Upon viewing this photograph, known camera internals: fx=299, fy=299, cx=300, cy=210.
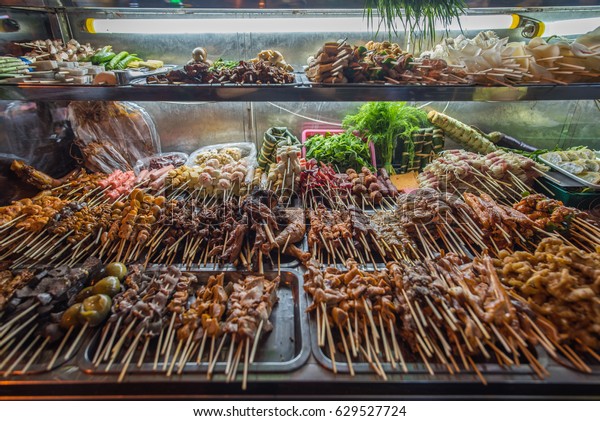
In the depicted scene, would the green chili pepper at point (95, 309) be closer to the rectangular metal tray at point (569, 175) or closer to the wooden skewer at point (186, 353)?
the wooden skewer at point (186, 353)

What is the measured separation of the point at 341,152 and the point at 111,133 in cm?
355

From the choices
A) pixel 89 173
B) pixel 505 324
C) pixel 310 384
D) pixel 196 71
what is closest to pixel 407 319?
pixel 505 324

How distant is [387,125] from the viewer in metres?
4.73

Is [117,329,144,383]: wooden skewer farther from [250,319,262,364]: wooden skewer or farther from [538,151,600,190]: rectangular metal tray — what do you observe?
[538,151,600,190]: rectangular metal tray

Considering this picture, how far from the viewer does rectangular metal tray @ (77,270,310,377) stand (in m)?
2.12

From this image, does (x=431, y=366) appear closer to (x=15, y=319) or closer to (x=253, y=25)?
(x=15, y=319)

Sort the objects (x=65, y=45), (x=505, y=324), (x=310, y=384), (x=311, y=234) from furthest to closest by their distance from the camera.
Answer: (x=65, y=45) < (x=311, y=234) < (x=505, y=324) < (x=310, y=384)

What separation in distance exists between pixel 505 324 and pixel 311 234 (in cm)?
186

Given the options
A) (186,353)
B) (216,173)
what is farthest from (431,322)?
(216,173)

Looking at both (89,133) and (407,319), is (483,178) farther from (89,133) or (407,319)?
(89,133)

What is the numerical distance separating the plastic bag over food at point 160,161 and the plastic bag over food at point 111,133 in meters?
0.19

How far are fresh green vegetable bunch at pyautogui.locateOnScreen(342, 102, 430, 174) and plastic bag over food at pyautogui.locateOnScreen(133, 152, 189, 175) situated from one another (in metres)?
2.84

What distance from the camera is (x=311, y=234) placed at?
3309mm

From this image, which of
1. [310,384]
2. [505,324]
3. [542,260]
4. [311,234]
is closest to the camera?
[310,384]
